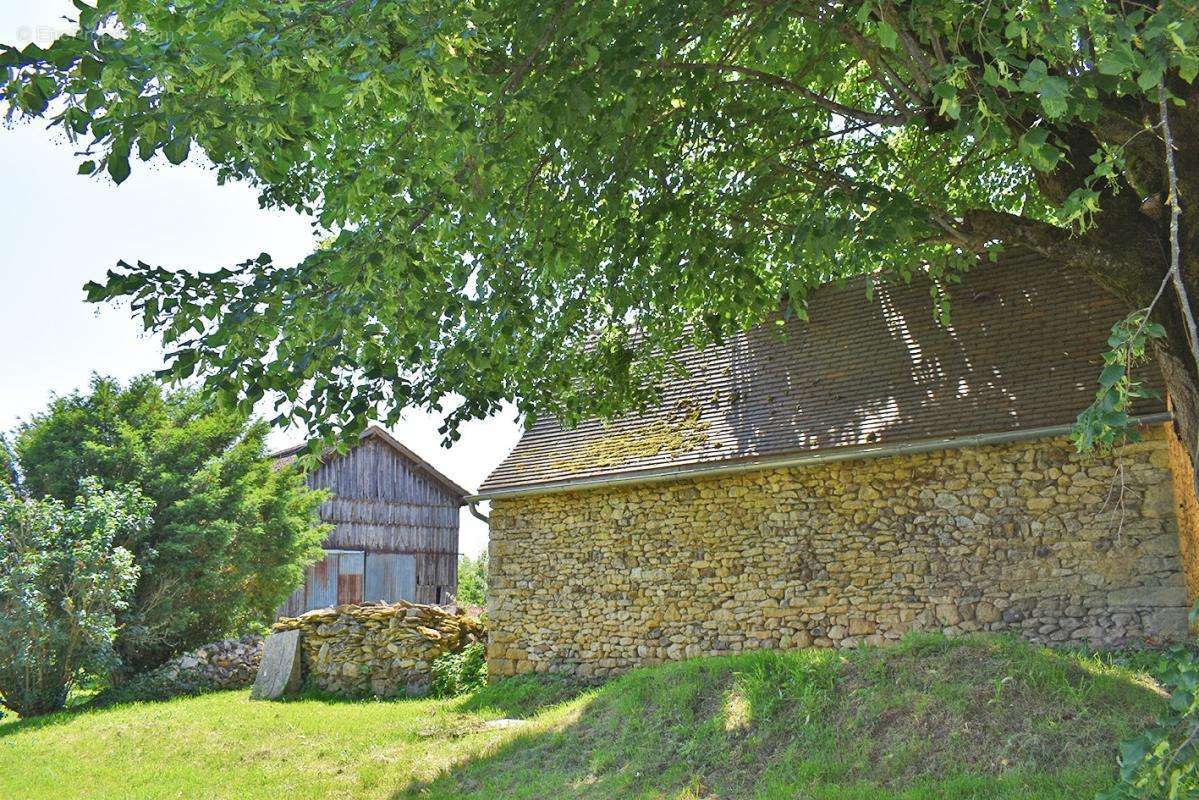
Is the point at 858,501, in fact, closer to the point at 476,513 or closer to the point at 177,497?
the point at 476,513

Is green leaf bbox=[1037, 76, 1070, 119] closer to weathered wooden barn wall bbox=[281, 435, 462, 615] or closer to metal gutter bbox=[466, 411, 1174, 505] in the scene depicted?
metal gutter bbox=[466, 411, 1174, 505]

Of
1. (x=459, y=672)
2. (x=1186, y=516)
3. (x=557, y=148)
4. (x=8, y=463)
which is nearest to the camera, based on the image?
(x=557, y=148)

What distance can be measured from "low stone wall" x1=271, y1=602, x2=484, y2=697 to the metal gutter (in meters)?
2.38

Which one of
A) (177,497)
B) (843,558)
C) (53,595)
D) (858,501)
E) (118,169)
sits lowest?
(53,595)

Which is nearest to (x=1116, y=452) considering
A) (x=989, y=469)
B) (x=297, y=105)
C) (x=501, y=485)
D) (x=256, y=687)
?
(x=989, y=469)

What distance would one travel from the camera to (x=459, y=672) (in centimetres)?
1335

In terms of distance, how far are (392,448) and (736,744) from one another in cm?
1990

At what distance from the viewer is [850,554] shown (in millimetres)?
10414

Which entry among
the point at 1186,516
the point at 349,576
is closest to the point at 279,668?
the point at 349,576

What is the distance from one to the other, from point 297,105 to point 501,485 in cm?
944

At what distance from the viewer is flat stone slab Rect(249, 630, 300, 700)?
13.7m

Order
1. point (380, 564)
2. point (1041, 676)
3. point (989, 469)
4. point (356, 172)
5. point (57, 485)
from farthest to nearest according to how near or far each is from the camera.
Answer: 1. point (380, 564)
2. point (57, 485)
3. point (989, 469)
4. point (1041, 676)
5. point (356, 172)

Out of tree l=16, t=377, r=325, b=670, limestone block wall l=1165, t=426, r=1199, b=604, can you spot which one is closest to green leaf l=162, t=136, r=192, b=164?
limestone block wall l=1165, t=426, r=1199, b=604

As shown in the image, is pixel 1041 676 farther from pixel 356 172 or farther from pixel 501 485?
pixel 501 485
